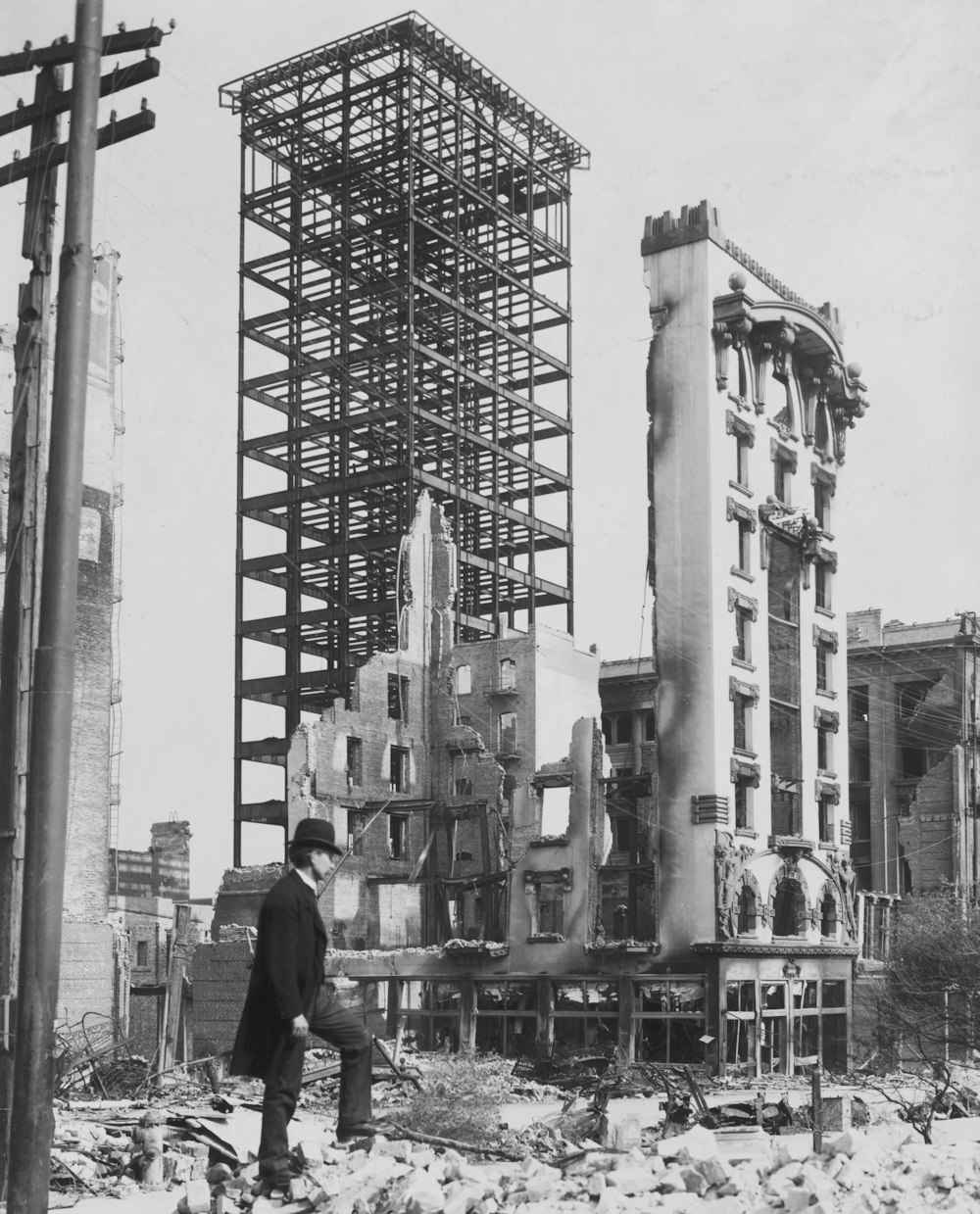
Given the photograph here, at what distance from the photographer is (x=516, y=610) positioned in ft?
236

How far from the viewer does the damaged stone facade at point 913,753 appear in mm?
64812

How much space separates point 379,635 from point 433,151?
19594mm

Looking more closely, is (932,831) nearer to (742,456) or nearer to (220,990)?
(742,456)

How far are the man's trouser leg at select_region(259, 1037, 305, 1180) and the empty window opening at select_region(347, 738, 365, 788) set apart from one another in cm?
4097

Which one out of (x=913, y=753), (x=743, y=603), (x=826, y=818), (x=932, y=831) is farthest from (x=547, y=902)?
(x=913, y=753)

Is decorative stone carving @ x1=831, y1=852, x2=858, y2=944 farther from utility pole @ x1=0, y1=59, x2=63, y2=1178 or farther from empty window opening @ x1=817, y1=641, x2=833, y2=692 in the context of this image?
utility pole @ x1=0, y1=59, x2=63, y2=1178

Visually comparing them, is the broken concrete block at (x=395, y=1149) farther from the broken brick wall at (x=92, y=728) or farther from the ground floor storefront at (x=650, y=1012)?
the broken brick wall at (x=92, y=728)

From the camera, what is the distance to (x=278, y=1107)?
9273 mm

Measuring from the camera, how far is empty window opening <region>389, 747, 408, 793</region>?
5225cm

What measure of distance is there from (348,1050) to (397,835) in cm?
4330

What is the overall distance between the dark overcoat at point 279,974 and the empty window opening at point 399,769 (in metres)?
42.9

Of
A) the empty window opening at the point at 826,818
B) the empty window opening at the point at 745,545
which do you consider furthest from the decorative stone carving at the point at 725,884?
the empty window opening at the point at 745,545

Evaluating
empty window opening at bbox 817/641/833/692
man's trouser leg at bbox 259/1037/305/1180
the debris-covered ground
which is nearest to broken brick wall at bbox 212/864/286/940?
empty window opening at bbox 817/641/833/692

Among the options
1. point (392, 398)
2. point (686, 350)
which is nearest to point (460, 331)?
point (392, 398)
